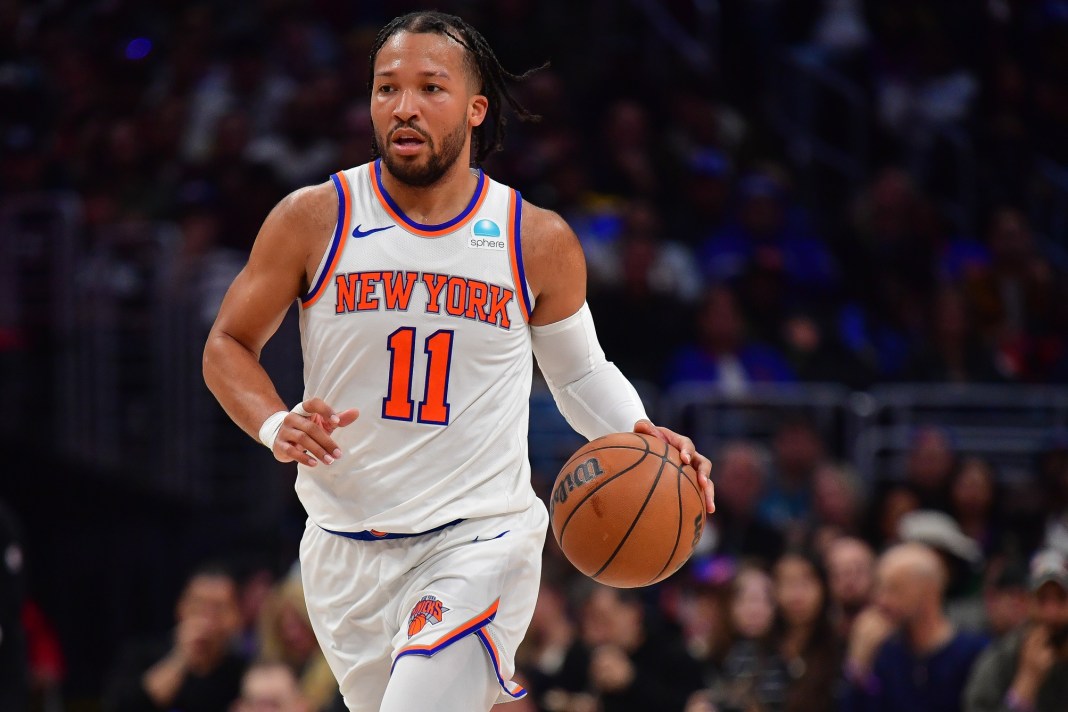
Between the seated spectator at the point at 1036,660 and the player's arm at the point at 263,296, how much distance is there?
3.81m

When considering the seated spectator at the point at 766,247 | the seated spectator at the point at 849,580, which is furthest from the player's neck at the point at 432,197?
the seated spectator at the point at 766,247

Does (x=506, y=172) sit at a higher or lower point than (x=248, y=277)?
higher

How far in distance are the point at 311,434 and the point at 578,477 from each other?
2.84ft

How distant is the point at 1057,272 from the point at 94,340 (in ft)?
24.6

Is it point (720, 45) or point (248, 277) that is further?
point (720, 45)

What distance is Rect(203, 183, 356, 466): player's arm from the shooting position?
414cm

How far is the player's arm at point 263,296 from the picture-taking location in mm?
4145

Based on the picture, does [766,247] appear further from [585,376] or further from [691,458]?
[691,458]

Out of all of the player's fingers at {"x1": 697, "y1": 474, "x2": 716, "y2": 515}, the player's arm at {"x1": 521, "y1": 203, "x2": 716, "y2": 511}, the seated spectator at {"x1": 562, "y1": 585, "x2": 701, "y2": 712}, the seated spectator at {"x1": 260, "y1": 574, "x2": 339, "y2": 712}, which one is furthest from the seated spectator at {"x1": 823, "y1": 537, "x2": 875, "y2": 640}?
the player's fingers at {"x1": 697, "y1": 474, "x2": 716, "y2": 515}

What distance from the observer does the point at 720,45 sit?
1373 cm

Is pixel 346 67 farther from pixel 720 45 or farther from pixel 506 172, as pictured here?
pixel 720 45

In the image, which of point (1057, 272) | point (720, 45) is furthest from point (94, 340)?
point (1057, 272)

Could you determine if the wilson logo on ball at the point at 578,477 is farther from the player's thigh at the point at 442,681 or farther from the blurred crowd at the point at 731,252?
the blurred crowd at the point at 731,252

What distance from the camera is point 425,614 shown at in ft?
13.3
